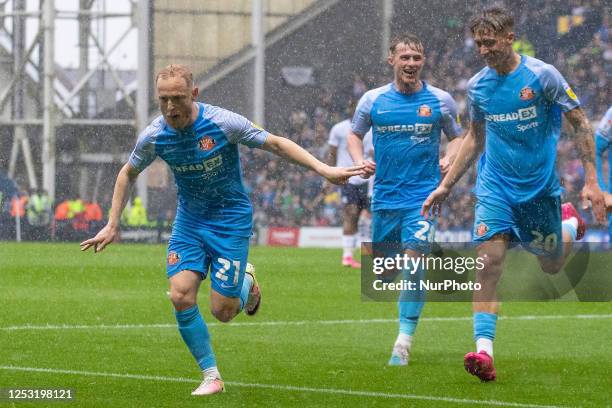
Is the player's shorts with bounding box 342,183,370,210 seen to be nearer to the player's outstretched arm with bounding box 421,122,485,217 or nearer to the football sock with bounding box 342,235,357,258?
the football sock with bounding box 342,235,357,258

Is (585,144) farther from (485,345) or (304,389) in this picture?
(304,389)

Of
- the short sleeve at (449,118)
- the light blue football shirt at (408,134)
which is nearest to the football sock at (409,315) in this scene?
the light blue football shirt at (408,134)

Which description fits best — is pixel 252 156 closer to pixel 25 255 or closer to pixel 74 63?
pixel 74 63

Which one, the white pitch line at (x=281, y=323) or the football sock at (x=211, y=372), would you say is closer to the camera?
the football sock at (x=211, y=372)

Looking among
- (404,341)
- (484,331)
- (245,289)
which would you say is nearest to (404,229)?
(404,341)

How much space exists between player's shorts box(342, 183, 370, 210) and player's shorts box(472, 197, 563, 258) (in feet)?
31.8

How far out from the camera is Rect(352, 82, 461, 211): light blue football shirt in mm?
9633

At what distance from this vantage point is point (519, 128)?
27.4 feet

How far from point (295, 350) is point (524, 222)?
6.83ft

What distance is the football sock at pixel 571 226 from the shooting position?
38.0ft

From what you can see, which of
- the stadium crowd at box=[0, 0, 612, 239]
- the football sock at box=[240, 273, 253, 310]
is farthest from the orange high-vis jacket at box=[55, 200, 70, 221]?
the football sock at box=[240, 273, 253, 310]

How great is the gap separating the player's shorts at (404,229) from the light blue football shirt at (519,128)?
37.3 inches

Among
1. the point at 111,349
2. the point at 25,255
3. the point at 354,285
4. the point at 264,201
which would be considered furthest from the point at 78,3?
the point at 111,349

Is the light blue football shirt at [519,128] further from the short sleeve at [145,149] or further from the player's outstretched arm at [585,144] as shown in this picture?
the short sleeve at [145,149]
